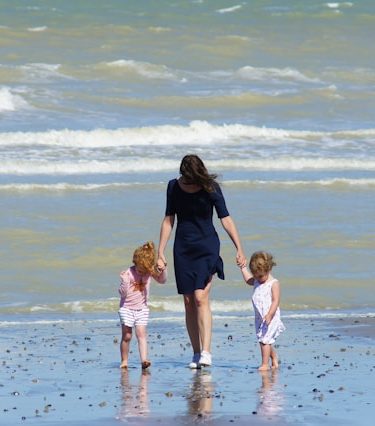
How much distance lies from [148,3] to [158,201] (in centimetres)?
2868

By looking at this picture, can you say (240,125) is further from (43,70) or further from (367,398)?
(367,398)

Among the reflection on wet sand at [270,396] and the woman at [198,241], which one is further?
the woman at [198,241]

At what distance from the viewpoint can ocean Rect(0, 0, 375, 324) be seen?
36.2ft

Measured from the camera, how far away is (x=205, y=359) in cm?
741

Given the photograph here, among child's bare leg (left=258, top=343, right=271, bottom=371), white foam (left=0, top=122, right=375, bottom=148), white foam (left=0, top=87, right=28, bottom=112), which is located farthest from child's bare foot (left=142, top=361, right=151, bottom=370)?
white foam (left=0, top=87, right=28, bottom=112)

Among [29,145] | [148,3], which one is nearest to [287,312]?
[29,145]

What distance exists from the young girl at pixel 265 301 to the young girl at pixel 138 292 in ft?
1.91

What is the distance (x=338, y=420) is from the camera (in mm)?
5898

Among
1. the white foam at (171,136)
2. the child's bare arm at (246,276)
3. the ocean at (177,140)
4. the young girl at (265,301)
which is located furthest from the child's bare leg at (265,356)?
the white foam at (171,136)

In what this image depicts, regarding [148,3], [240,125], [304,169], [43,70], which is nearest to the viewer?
[304,169]

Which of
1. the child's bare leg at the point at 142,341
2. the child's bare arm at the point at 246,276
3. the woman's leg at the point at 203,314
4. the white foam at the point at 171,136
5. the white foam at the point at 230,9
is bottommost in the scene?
the child's bare leg at the point at 142,341

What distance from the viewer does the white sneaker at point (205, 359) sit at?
7.41 m

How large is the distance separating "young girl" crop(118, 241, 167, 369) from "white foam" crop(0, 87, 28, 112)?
18204 millimetres

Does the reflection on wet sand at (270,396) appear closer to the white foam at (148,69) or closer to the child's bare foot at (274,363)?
the child's bare foot at (274,363)
